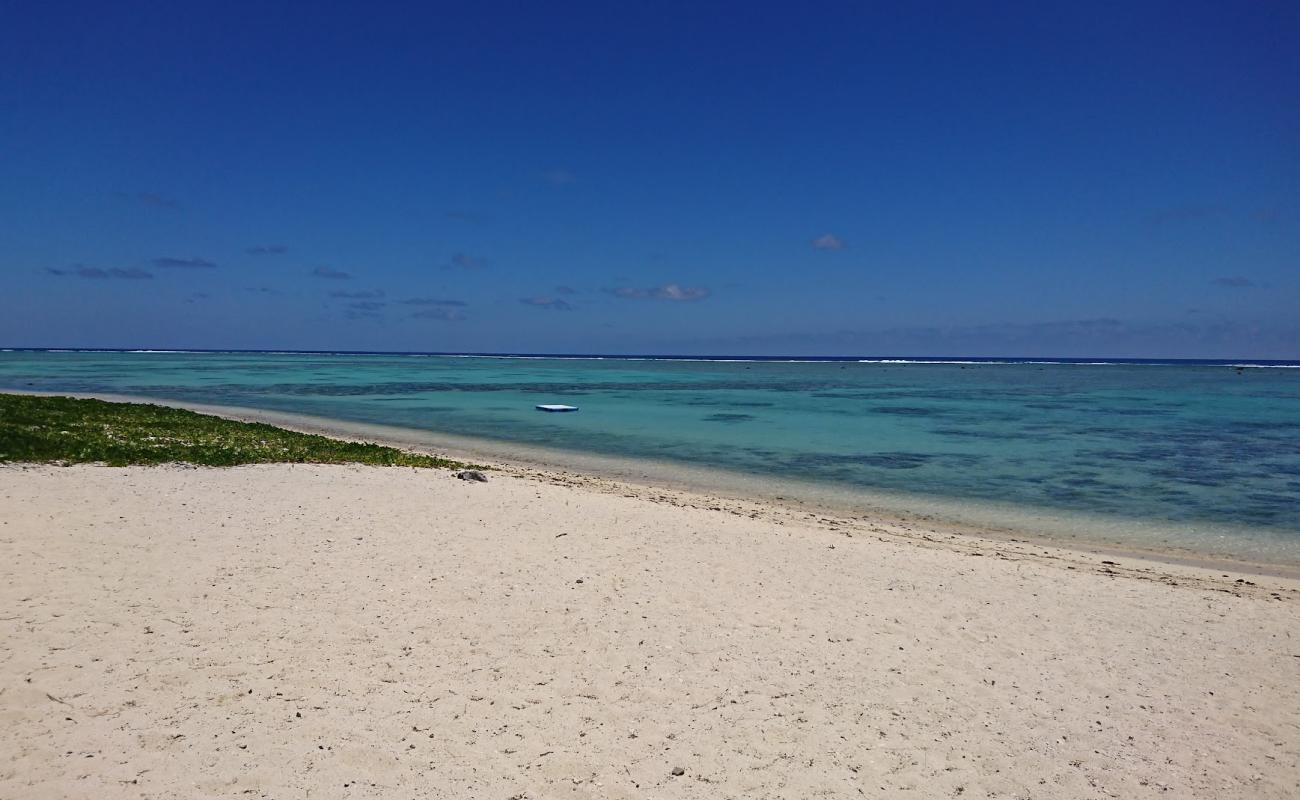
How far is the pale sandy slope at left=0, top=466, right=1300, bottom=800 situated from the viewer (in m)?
5.23

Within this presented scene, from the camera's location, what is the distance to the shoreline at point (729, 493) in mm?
12398

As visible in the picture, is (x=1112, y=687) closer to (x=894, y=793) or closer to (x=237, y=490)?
(x=894, y=793)

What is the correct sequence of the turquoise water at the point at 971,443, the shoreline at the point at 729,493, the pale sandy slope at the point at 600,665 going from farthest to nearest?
the turquoise water at the point at 971,443 → the shoreline at the point at 729,493 → the pale sandy slope at the point at 600,665

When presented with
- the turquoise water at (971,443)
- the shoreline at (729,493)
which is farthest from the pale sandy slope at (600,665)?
the turquoise water at (971,443)

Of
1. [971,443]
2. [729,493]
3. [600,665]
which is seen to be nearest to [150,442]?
[729,493]

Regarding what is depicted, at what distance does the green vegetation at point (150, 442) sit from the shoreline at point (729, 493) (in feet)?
11.6

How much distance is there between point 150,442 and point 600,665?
1542 centimetres

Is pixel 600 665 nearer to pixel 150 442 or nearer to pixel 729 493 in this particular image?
pixel 729 493

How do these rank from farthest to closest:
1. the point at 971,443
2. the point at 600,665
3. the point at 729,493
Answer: the point at 971,443, the point at 729,493, the point at 600,665

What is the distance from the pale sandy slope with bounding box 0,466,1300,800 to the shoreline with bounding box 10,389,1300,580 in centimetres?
143

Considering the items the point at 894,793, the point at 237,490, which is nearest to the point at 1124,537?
the point at 894,793

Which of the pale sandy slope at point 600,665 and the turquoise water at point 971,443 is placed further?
the turquoise water at point 971,443

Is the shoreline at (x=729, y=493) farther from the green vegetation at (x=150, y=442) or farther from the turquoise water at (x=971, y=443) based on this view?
the green vegetation at (x=150, y=442)

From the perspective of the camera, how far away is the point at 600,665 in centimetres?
685
